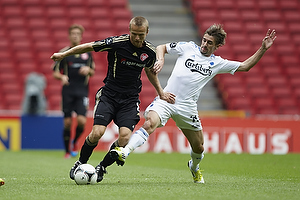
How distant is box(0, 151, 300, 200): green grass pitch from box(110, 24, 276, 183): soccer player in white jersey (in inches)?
22.6

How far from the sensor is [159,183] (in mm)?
6301

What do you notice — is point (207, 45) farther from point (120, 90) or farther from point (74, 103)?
point (74, 103)

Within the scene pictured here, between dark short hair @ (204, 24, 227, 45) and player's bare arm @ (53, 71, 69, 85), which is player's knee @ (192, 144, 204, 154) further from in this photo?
player's bare arm @ (53, 71, 69, 85)

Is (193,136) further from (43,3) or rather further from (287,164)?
(43,3)

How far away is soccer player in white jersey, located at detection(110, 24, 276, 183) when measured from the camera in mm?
6703

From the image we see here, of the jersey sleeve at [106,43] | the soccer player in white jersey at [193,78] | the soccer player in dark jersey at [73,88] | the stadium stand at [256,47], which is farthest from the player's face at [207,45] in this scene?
the stadium stand at [256,47]

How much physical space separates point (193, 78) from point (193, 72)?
0.08 m

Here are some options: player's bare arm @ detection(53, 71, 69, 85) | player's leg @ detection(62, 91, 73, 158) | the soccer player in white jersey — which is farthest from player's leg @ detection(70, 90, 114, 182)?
player's leg @ detection(62, 91, 73, 158)

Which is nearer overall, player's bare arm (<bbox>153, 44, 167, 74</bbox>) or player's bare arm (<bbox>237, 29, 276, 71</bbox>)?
player's bare arm (<bbox>153, 44, 167, 74</bbox>)

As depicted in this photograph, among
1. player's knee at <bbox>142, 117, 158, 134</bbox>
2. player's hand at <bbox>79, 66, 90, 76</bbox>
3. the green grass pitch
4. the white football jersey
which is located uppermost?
player's hand at <bbox>79, 66, 90, 76</bbox>

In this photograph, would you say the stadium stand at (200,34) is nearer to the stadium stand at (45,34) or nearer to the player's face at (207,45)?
the stadium stand at (45,34)

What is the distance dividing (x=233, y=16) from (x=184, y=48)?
14.2 meters

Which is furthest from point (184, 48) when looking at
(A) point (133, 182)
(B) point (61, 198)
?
(B) point (61, 198)

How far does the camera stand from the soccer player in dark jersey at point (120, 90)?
247 inches
